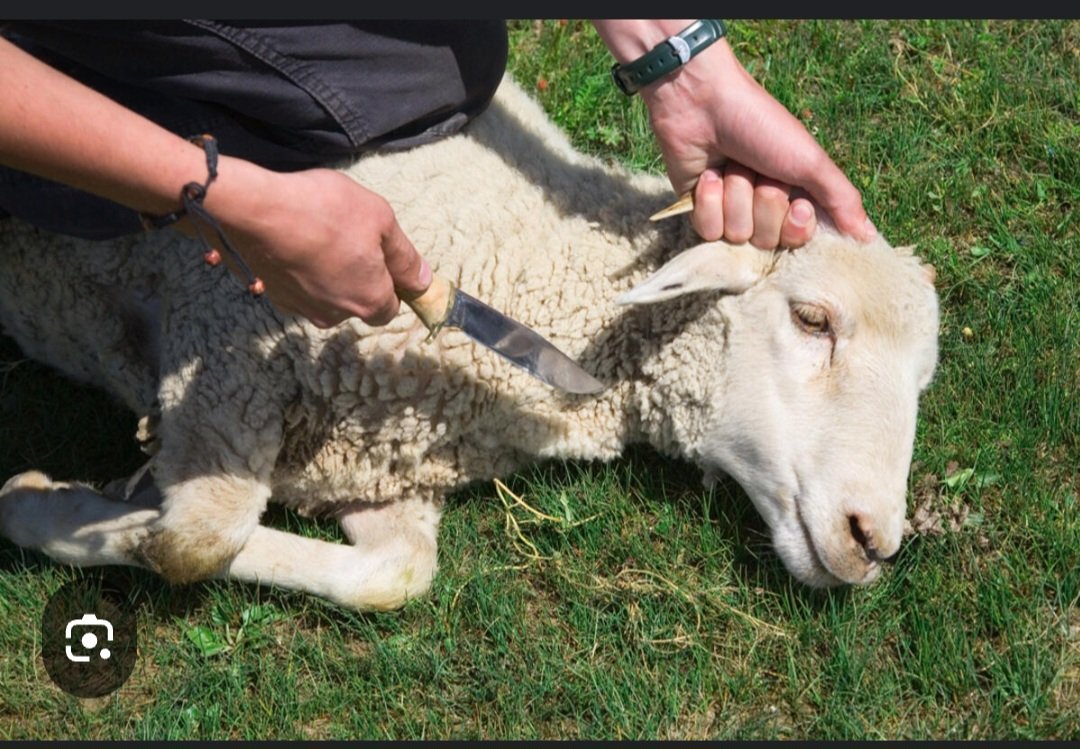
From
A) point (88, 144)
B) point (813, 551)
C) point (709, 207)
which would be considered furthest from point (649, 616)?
point (88, 144)

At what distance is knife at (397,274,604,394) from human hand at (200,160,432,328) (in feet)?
0.59

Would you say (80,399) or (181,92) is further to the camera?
(80,399)

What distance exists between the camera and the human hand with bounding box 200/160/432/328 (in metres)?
2.95

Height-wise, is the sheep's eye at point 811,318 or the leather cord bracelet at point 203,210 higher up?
the leather cord bracelet at point 203,210

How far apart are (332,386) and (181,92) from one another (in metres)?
0.95

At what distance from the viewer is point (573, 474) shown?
14.3 feet

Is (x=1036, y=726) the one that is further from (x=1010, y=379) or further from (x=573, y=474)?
(x=573, y=474)

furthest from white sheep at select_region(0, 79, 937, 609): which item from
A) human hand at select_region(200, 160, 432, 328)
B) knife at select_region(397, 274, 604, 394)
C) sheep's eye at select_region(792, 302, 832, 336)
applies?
human hand at select_region(200, 160, 432, 328)

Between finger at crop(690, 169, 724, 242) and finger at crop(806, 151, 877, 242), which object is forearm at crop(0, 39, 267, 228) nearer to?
finger at crop(690, 169, 724, 242)

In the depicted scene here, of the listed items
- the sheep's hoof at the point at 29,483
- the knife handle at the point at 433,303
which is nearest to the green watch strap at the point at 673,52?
the knife handle at the point at 433,303

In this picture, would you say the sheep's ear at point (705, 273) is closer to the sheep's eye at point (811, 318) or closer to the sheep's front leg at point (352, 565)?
the sheep's eye at point (811, 318)

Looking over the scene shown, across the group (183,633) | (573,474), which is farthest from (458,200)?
(183,633)

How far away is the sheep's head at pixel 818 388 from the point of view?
3.73 m

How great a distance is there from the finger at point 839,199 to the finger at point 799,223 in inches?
2.1
